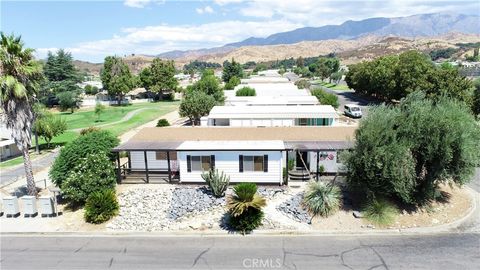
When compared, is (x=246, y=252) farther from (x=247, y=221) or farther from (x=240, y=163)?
(x=240, y=163)

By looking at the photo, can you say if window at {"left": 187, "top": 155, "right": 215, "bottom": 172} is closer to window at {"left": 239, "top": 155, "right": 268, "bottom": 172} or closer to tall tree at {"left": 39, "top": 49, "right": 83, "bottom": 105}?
window at {"left": 239, "top": 155, "right": 268, "bottom": 172}

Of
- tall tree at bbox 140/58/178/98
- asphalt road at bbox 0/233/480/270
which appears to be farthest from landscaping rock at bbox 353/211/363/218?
tall tree at bbox 140/58/178/98

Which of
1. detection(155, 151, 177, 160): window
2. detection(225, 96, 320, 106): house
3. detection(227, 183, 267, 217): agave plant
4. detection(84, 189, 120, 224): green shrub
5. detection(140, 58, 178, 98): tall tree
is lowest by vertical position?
detection(84, 189, 120, 224): green shrub

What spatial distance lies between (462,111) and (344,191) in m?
7.79

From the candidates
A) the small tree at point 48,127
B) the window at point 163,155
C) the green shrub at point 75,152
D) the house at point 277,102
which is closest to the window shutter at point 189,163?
the window at point 163,155

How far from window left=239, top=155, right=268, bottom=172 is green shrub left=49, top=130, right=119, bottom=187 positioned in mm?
9369

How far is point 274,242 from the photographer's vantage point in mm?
17828

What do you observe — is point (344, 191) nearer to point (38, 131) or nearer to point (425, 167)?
point (425, 167)

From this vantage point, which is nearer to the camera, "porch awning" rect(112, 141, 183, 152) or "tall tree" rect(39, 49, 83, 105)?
"porch awning" rect(112, 141, 183, 152)

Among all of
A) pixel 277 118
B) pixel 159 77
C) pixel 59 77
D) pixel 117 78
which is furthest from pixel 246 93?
pixel 59 77

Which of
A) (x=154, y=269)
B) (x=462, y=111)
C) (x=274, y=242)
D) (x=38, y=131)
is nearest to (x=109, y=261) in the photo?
(x=154, y=269)

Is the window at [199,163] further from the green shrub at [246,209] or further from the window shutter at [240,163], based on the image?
the green shrub at [246,209]

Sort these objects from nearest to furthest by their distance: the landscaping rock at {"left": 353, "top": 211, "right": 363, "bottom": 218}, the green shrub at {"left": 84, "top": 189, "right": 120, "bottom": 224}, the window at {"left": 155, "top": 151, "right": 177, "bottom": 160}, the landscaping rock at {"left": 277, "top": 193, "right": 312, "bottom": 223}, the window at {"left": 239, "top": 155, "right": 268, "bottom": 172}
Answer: the landscaping rock at {"left": 353, "top": 211, "right": 363, "bottom": 218}
the landscaping rock at {"left": 277, "top": 193, "right": 312, "bottom": 223}
the green shrub at {"left": 84, "top": 189, "right": 120, "bottom": 224}
the window at {"left": 239, "top": 155, "right": 268, "bottom": 172}
the window at {"left": 155, "top": 151, "right": 177, "bottom": 160}

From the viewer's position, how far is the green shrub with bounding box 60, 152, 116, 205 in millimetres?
21578
